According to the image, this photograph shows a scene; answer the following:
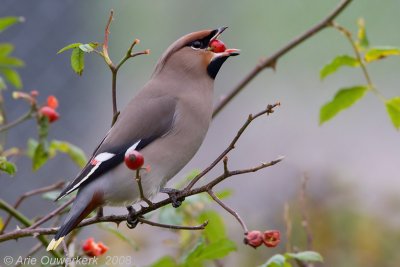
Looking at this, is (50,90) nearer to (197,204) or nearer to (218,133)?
(218,133)

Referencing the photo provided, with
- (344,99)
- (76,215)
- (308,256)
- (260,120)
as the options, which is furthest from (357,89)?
(260,120)

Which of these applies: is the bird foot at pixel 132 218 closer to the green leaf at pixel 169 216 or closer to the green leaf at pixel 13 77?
the green leaf at pixel 169 216

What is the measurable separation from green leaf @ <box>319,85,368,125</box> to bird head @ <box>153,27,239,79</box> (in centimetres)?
28

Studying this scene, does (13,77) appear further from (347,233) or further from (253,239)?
(347,233)

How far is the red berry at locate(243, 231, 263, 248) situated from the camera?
1.40 meters

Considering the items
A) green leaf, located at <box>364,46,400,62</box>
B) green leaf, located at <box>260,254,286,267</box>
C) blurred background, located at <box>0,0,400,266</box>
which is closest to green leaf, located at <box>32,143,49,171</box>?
blurred background, located at <box>0,0,400,266</box>

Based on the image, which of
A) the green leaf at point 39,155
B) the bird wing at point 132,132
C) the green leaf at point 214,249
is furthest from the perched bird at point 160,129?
the green leaf at point 214,249

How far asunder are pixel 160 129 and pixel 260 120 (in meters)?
3.28

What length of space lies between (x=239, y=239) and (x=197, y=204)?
1293 millimetres

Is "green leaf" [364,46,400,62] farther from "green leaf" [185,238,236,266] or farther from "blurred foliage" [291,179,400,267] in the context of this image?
"blurred foliage" [291,179,400,267]

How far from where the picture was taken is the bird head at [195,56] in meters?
2.04

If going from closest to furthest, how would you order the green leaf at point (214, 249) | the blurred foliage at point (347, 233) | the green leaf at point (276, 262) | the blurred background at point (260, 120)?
the green leaf at point (276, 262)
the green leaf at point (214, 249)
the blurred foliage at point (347, 233)
the blurred background at point (260, 120)

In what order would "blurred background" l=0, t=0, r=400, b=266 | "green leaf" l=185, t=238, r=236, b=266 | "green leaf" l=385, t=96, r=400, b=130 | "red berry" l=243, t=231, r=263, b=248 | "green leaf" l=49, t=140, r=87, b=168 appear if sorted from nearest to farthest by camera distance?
"red berry" l=243, t=231, r=263, b=248 < "green leaf" l=185, t=238, r=236, b=266 < "green leaf" l=385, t=96, r=400, b=130 < "green leaf" l=49, t=140, r=87, b=168 < "blurred background" l=0, t=0, r=400, b=266

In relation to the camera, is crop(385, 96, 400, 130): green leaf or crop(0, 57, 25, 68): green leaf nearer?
crop(385, 96, 400, 130): green leaf
